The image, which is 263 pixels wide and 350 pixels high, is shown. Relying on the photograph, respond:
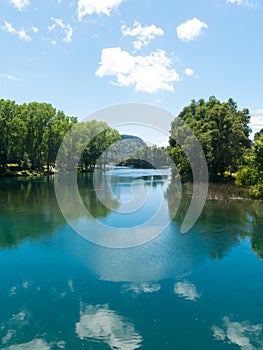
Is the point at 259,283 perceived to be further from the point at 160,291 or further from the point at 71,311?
the point at 71,311

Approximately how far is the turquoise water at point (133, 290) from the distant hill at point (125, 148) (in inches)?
3299

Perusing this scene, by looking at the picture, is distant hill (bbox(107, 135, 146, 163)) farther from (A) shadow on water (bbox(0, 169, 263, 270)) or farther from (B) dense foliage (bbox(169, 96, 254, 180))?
(A) shadow on water (bbox(0, 169, 263, 270))

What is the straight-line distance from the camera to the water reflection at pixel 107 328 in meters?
8.51

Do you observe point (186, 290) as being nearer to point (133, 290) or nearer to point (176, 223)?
point (133, 290)

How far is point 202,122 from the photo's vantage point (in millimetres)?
49062

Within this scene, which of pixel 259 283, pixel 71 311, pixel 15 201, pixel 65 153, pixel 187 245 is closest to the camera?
pixel 71 311

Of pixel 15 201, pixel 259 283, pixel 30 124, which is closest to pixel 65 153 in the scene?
pixel 30 124

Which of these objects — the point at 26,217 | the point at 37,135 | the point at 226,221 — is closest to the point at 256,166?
the point at 226,221

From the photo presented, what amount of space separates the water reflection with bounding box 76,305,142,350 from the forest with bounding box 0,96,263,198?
24.4 meters

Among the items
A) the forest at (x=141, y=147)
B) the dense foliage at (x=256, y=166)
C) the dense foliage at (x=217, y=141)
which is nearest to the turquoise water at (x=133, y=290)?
the dense foliage at (x=256, y=166)

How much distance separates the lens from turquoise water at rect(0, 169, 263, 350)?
8.73m

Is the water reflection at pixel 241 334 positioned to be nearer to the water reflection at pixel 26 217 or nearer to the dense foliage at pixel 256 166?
the water reflection at pixel 26 217

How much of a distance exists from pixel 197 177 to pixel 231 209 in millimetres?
21062

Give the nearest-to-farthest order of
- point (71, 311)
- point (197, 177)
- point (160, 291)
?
1. point (71, 311)
2. point (160, 291)
3. point (197, 177)
